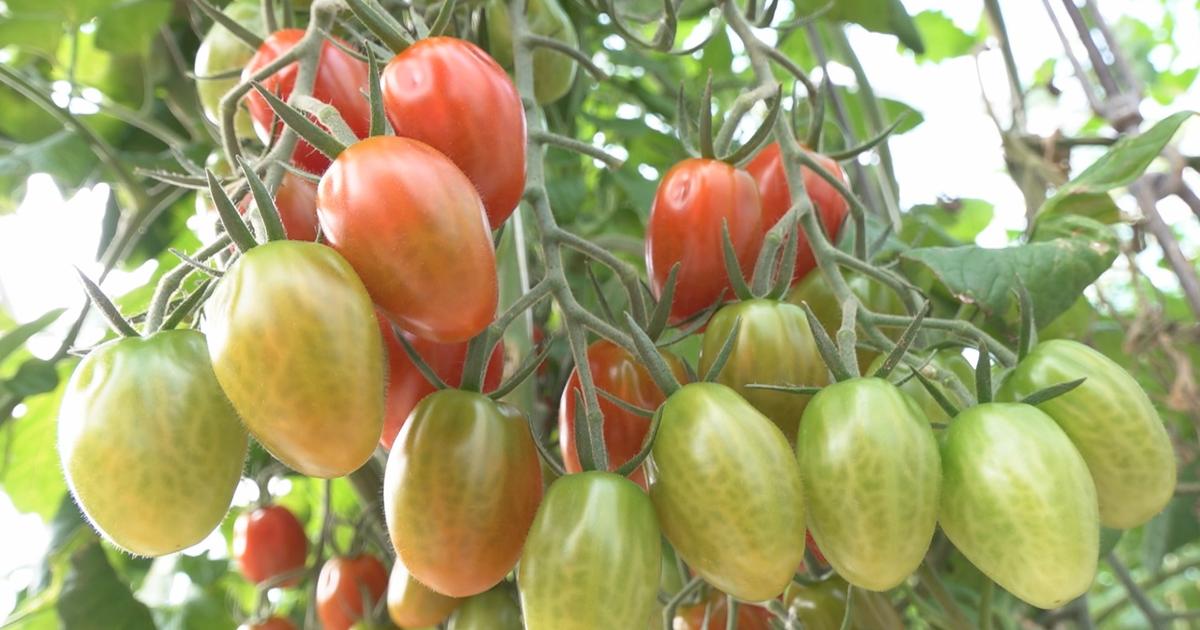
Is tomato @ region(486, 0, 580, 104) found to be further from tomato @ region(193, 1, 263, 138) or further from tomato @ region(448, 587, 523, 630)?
tomato @ region(448, 587, 523, 630)

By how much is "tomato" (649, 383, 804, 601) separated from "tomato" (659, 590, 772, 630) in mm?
256

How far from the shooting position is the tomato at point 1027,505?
0.45m

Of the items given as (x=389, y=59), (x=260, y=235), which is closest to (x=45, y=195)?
(x=389, y=59)

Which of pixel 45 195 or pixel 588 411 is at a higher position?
pixel 588 411

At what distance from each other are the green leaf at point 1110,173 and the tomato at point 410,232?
0.57 metres

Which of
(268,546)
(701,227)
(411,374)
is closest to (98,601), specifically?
(268,546)

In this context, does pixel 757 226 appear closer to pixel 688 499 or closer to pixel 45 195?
pixel 688 499

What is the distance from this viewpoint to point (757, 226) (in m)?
0.67

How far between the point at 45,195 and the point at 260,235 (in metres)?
0.87

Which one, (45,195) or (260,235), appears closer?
(260,235)

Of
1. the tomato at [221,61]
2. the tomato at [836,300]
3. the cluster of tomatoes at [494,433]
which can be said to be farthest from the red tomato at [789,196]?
the tomato at [221,61]

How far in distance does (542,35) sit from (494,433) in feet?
1.41

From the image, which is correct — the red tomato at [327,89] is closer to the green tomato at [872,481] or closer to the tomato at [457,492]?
the tomato at [457,492]

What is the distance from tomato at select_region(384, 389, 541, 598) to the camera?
1.56ft
